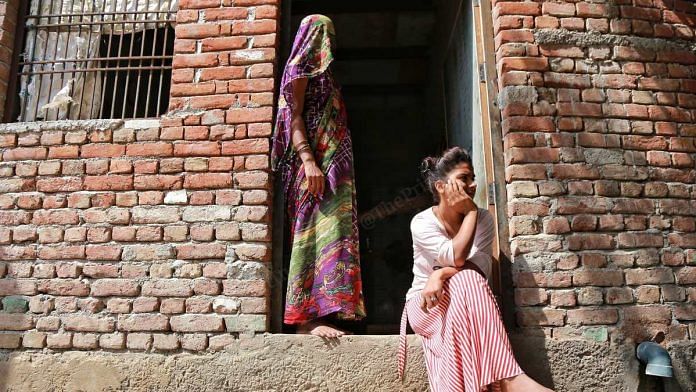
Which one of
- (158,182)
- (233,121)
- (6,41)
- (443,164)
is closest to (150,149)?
(158,182)

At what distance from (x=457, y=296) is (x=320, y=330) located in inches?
31.8

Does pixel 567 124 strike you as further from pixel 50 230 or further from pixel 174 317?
pixel 50 230

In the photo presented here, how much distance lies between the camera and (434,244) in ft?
9.19

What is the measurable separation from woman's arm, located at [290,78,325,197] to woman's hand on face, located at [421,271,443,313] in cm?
84

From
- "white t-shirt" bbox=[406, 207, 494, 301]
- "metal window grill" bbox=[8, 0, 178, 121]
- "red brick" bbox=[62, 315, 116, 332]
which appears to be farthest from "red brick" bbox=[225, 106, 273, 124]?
"red brick" bbox=[62, 315, 116, 332]

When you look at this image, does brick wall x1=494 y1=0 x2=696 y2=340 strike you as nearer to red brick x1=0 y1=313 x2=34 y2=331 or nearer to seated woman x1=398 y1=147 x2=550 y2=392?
seated woman x1=398 y1=147 x2=550 y2=392

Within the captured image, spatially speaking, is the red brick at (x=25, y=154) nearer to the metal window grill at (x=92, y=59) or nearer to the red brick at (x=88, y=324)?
the metal window grill at (x=92, y=59)

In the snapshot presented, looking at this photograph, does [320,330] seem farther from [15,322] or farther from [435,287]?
[15,322]

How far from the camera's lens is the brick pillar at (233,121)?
300 centimetres

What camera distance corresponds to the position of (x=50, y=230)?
10.4 ft

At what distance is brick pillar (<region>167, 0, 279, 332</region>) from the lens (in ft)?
9.85

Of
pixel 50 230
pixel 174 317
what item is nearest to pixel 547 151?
pixel 174 317
